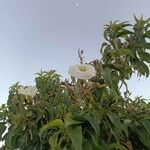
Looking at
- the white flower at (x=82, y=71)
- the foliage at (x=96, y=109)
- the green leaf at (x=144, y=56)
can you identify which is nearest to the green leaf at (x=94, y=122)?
the foliage at (x=96, y=109)

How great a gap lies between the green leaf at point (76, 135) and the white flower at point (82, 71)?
0.15 meters

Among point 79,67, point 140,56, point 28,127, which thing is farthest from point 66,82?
point 140,56

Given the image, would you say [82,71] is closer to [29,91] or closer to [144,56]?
[29,91]

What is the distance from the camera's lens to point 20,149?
1253 millimetres

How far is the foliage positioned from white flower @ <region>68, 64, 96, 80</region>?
0.08 ft

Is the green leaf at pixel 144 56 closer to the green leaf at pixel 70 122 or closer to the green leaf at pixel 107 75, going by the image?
the green leaf at pixel 107 75

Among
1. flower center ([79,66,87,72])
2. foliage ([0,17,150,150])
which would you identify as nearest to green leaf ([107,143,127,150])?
foliage ([0,17,150,150])

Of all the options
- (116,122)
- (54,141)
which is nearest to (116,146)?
(116,122)

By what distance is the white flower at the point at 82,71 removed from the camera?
1.12 m

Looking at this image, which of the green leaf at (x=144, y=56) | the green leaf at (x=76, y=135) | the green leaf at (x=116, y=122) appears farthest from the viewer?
the green leaf at (x=144, y=56)

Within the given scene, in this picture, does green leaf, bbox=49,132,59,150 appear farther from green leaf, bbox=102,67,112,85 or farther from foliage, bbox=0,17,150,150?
green leaf, bbox=102,67,112,85

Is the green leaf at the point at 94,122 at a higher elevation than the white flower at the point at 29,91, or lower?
lower

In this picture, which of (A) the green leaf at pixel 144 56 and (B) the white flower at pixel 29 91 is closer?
(B) the white flower at pixel 29 91

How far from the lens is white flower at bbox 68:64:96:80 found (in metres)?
1.12
